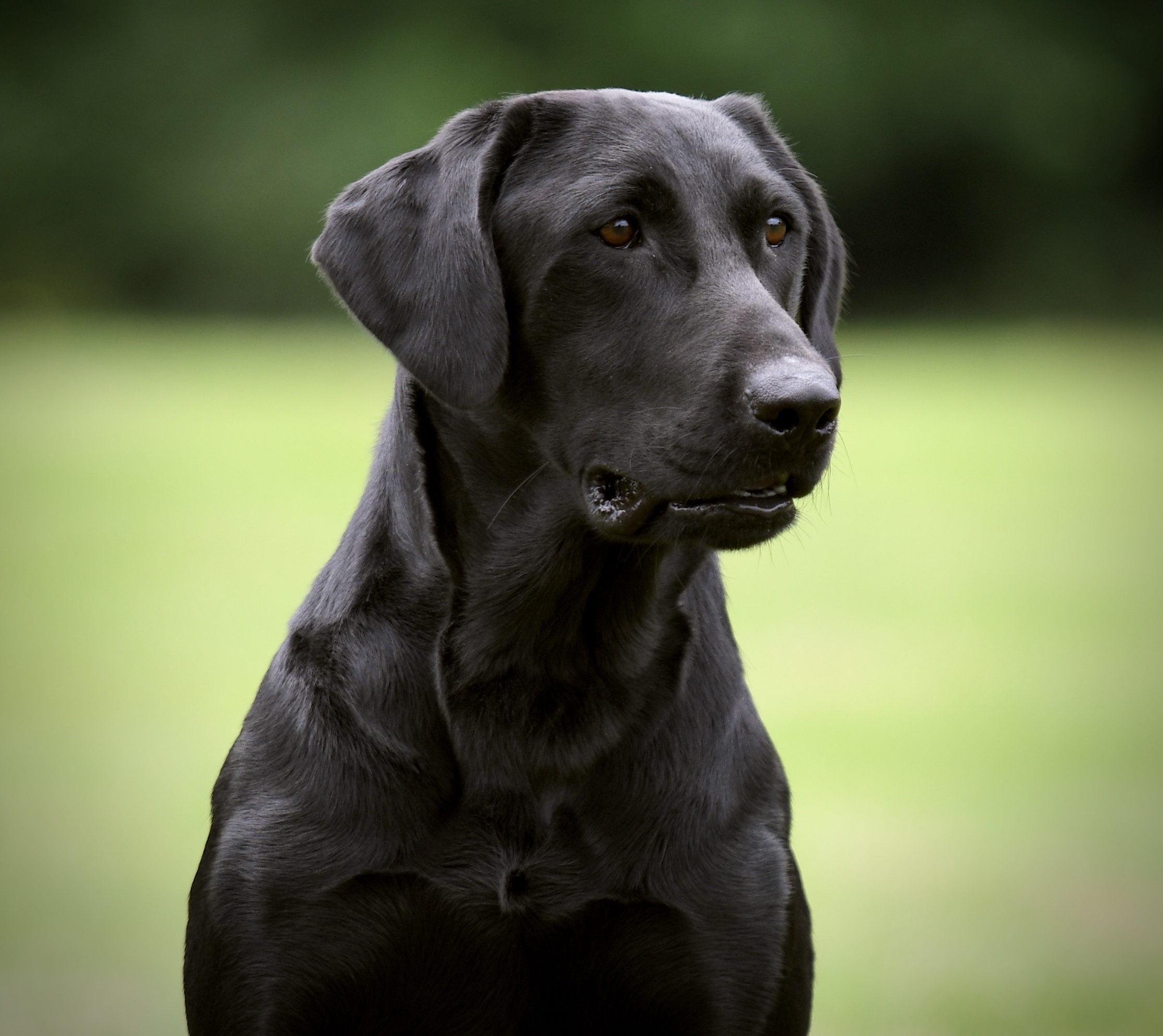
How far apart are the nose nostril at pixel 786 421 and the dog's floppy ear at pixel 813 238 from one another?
696 mm

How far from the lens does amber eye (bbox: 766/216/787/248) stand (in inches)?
115

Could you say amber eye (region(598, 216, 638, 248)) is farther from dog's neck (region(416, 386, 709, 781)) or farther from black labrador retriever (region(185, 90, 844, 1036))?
dog's neck (region(416, 386, 709, 781))

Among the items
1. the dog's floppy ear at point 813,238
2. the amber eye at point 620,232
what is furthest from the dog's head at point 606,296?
the dog's floppy ear at point 813,238

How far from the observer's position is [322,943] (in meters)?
2.68

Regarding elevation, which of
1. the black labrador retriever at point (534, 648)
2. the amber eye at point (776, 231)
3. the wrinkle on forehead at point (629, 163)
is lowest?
the black labrador retriever at point (534, 648)

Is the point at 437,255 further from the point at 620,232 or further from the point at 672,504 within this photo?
the point at 672,504

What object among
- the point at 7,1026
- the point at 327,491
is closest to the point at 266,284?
the point at 327,491

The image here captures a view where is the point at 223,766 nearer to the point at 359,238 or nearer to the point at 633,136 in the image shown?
the point at 359,238

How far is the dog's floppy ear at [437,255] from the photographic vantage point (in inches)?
105

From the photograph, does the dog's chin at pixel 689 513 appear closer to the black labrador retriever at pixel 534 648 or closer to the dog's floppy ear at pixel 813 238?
the black labrador retriever at pixel 534 648

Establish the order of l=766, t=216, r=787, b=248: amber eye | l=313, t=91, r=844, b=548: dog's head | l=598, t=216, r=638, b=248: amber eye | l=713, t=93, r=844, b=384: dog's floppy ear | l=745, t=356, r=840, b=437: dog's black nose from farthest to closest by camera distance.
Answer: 1. l=713, t=93, r=844, b=384: dog's floppy ear
2. l=766, t=216, r=787, b=248: amber eye
3. l=598, t=216, r=638, b=248: amber eye
4. l=313, t=91, r=844, b=548: dog's head
5. l=745, t=356, r=840, b=437: dog's black nose

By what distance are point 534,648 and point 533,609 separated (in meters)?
0.07

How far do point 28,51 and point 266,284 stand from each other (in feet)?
18.2

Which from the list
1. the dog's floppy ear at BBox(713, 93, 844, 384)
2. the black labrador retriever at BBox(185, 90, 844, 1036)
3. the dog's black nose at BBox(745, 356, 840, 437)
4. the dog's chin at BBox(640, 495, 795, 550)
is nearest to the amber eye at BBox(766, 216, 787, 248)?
the black labrador retriever at BBox(185, 90, 844, 1036)
